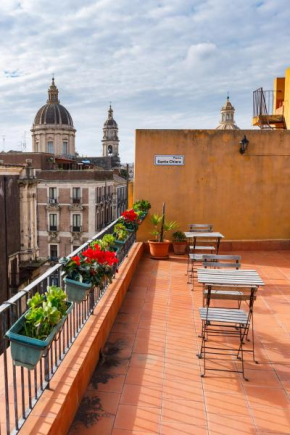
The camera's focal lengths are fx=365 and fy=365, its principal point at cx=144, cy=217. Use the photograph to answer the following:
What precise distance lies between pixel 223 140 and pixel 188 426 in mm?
6666

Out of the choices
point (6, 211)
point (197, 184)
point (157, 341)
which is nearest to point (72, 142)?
point (6, 211)

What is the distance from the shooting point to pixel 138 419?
8.73 feet

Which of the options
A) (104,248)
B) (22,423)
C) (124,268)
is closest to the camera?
(22,423)

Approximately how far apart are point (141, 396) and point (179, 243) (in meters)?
5.05

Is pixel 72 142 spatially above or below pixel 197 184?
above

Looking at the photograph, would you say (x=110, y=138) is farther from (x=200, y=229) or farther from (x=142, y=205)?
(x=200, y=229)

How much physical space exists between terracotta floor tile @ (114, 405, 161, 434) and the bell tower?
73629 millimetres

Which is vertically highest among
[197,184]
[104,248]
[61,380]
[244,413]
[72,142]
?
[72,142]

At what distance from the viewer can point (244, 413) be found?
2.77 meters

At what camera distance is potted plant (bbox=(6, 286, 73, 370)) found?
191 centimetres

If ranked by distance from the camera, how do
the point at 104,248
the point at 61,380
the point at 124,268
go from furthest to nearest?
the point at 124,268
the point at 104,248
the point at 61,380

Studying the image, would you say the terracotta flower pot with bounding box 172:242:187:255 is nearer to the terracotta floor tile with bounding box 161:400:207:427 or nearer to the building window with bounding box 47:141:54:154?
the terracotta floor tile with bounding box 161:400:207:427

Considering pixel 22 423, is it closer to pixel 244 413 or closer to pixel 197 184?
pixel 244 413

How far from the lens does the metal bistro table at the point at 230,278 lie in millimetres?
3488
